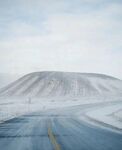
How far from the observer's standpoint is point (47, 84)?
177m

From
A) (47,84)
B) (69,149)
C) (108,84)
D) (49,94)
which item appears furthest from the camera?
(108,84)

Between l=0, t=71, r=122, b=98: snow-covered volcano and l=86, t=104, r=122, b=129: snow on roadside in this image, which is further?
l=0, t=71, r=122, b=98: snow-covered volcano

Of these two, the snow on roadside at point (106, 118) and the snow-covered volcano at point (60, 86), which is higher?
the snow-covered volcano at point (60, 86)

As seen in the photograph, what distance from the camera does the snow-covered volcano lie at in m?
162

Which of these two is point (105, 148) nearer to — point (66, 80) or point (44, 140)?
point (44, 140)

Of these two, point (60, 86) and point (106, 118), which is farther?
point (60, 86)

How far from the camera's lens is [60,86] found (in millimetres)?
173000

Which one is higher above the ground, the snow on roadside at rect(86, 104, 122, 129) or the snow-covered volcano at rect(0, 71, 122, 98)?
the snow-covered volcano at rect(0, 71, 122, 98)

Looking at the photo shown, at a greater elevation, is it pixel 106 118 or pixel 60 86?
pixel 60 86

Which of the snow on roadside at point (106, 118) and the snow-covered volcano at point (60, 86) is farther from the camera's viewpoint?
the snow-covered volcano at point (60, 86)

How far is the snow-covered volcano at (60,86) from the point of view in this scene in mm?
161875

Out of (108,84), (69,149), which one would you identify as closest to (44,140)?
(69,149)

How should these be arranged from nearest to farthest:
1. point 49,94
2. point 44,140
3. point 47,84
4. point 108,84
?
point 44,140, point 49,94, point 47,84, point 108,84

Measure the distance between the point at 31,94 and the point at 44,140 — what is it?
147m
